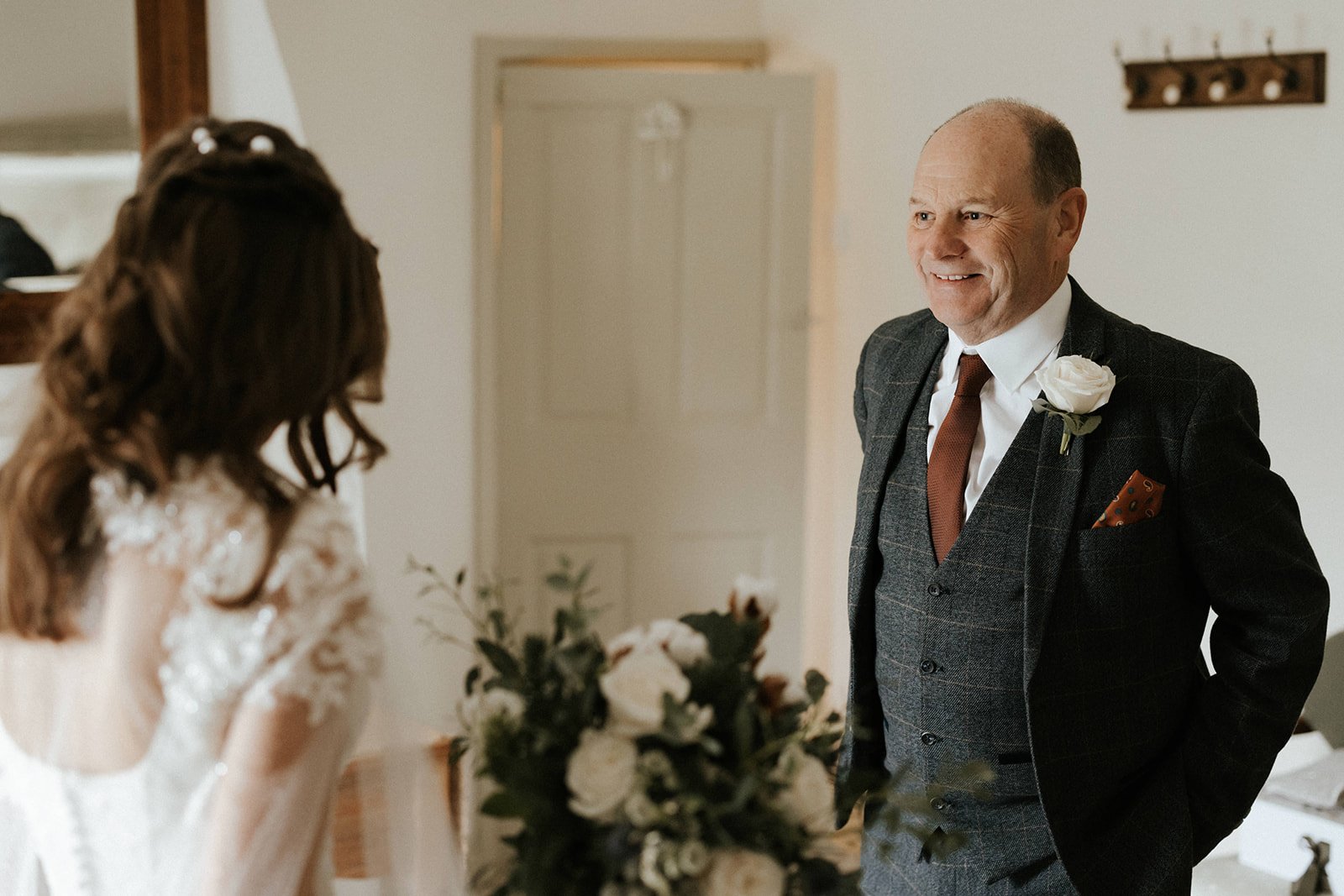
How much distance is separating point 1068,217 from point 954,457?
383 millimetres

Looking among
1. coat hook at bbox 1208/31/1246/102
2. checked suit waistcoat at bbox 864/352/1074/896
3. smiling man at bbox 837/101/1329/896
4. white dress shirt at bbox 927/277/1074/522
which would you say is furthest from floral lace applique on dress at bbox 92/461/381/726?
coat hook at bbox 1208/31/1246/102

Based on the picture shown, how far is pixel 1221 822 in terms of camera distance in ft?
5.82

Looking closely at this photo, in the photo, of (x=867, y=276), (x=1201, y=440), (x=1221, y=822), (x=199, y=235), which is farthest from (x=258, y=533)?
(x=867, y=276)

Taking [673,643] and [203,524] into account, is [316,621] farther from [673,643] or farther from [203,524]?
[673,643]

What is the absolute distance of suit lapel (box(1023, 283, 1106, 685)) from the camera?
167cm

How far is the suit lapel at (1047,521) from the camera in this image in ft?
5.46

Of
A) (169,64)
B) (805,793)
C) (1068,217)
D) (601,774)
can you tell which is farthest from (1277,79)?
(169,64)

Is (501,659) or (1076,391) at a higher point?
(1076,391)

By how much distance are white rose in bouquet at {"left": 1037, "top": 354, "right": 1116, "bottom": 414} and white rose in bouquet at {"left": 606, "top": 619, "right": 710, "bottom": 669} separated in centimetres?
71

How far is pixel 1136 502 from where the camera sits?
168cm

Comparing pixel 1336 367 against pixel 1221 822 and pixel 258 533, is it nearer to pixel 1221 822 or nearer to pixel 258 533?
pixel 1221 822

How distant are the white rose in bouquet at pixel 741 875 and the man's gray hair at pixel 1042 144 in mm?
1095

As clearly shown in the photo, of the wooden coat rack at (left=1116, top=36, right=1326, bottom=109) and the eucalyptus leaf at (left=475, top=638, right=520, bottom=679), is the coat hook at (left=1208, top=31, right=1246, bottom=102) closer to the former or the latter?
the wooden coat rack at (left=1116, top=36, right=1326, bottom=109)

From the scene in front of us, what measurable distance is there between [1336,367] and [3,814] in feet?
8.27
